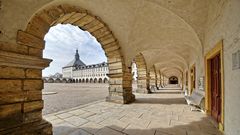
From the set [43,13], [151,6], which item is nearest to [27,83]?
[43,13]

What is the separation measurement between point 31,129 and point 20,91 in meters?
0.66

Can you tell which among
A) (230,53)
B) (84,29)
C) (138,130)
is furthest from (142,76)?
(230,53)

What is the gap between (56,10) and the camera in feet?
11.0

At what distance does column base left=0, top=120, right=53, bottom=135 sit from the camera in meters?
2.17

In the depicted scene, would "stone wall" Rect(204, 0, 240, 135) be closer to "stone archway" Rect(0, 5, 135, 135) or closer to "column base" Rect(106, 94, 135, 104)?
"stone archway" Rect(0, 5, 135, 135)

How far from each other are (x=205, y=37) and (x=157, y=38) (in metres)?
2.65

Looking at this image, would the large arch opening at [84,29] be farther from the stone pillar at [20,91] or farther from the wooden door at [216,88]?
the wooden door at [216,88]

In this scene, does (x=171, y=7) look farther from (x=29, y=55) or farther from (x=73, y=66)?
(x=73, y=66)

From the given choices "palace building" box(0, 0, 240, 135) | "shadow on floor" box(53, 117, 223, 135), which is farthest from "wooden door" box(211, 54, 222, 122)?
"shadow on floor" box(53, 117, 223, 135)

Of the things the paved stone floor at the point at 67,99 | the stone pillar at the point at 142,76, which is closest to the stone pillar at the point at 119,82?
the paved stone floor at the point at 67,99

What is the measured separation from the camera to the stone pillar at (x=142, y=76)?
1144 cm

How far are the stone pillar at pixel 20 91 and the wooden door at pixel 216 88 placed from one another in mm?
3873

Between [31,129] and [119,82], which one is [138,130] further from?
[119,82]

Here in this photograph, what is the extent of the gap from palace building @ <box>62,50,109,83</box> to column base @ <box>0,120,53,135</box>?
173ft
